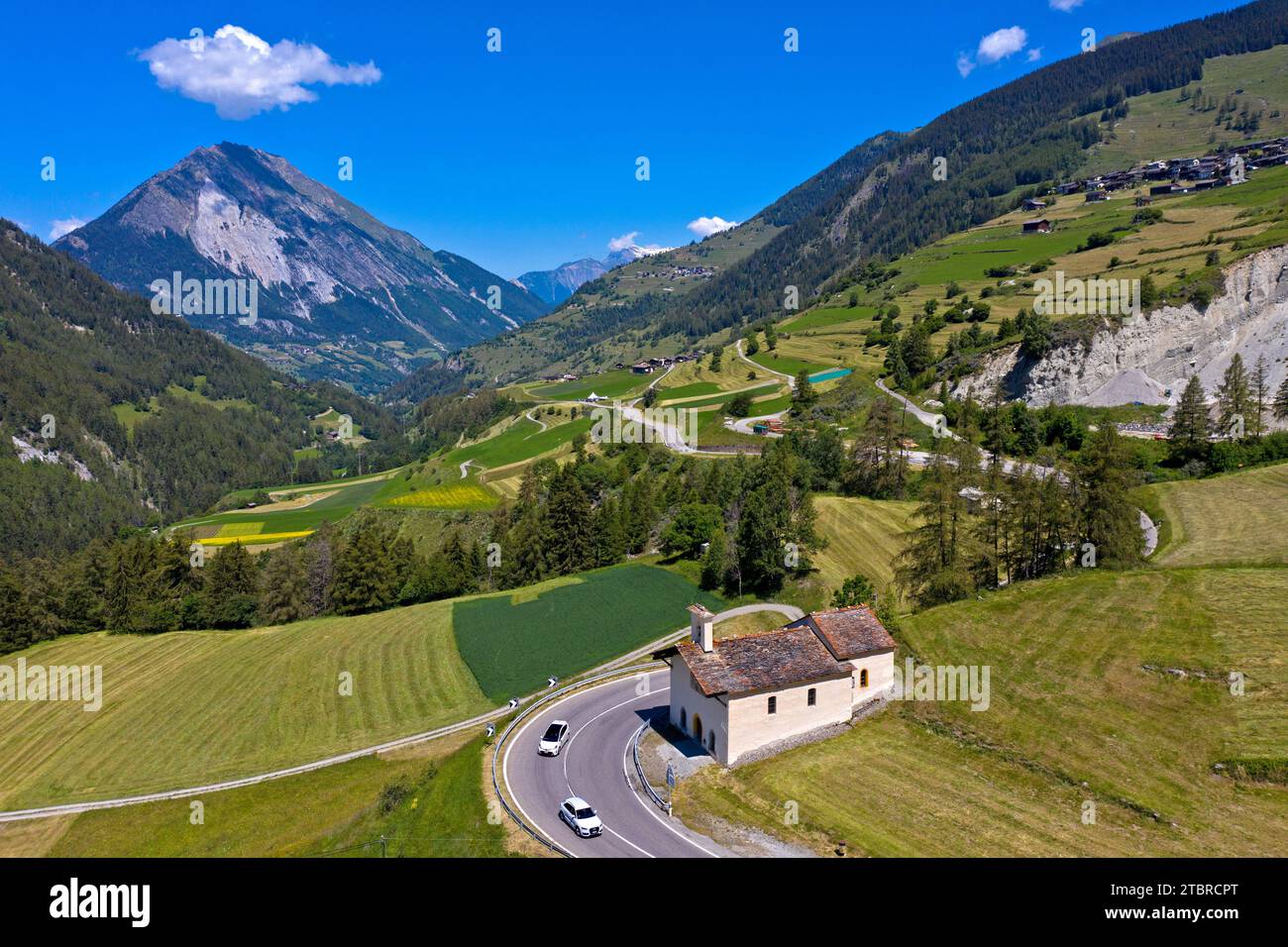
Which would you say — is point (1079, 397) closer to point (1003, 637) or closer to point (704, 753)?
point (1003, 637)

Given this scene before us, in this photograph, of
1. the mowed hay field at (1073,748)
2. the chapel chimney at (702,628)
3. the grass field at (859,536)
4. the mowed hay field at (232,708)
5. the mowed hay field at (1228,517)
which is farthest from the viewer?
the grass field at (859,536)

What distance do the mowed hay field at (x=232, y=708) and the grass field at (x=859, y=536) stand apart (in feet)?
123

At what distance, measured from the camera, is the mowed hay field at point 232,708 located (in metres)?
54.2

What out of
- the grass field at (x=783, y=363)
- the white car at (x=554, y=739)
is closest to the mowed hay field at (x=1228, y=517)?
the white car at (x=554, y=739)

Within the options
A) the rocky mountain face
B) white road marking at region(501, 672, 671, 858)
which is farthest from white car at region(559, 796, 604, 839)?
the rocky mountain face

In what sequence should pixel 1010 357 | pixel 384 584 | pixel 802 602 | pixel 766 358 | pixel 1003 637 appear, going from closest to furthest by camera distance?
1. pixel 1003 637
2. pixel 802 602
3. pixel 384 584
4. pixel 1010 357
5. pixel 766 358

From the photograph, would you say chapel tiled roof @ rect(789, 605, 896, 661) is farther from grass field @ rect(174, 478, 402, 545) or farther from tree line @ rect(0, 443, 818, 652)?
grass field @ rect(174, 478, 402, 545)

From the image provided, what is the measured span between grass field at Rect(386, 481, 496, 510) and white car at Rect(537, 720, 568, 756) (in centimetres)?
9428

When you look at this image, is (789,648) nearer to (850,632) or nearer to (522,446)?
(850,632)

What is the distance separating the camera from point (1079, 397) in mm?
107500

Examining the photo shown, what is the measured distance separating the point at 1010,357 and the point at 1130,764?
93786 mm

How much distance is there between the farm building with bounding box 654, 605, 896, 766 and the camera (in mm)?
40062

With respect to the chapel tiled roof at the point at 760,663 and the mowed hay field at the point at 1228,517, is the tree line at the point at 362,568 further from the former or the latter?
the chapel tiled roof at the point at 760,663
